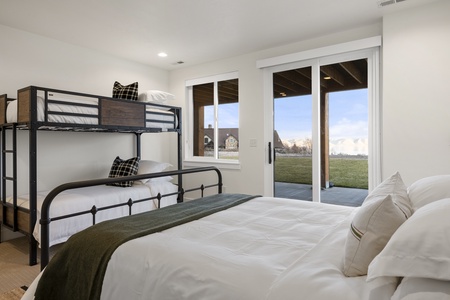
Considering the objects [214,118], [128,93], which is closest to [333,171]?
[214,118]

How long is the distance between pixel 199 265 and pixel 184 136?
3990mm

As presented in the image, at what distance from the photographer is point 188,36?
11.3 feet

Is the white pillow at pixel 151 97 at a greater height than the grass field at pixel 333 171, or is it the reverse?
the white pillow at pixel 151 97

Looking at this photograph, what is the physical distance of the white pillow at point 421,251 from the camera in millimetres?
693

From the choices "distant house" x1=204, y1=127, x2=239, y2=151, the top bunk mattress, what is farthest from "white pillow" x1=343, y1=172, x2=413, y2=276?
"distant house" x1=204, y1=127, x2=239, y2=151

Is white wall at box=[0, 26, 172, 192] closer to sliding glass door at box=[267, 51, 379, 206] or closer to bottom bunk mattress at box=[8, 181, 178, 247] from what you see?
bottom bunk mattress at box=[8, 181, 178, 247]

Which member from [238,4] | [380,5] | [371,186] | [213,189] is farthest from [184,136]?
[380,5]

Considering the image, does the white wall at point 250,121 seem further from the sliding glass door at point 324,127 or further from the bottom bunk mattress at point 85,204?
the bottom bunk mattress at point 85,204

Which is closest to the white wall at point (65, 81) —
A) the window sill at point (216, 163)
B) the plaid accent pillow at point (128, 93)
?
the plaid accent pillow at point (128, 93)

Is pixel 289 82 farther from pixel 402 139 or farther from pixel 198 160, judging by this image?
pixel 198 160

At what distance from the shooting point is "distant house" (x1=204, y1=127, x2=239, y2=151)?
4.42 metres

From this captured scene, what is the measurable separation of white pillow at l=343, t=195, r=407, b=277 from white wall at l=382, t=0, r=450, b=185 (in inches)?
85.0

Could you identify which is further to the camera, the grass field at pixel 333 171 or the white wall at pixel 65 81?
the grass field at pixel 333 171

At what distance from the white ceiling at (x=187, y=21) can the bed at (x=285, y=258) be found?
2.08 m
